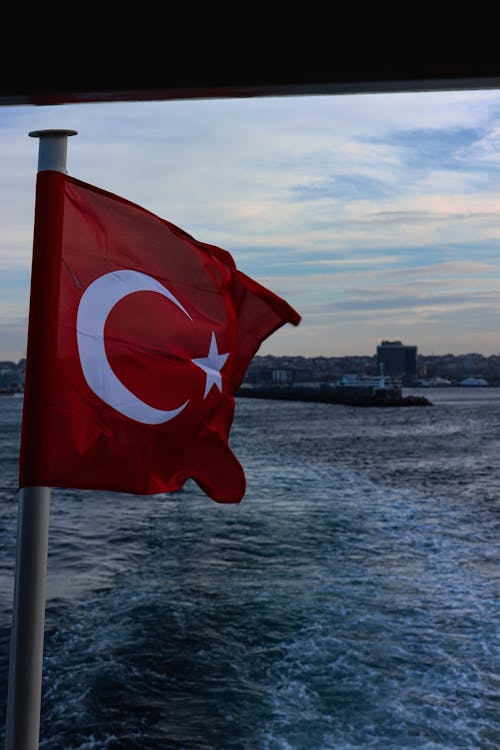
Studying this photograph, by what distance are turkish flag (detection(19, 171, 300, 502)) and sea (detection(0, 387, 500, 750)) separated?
22.9ft

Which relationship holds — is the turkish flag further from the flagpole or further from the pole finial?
the flagpole

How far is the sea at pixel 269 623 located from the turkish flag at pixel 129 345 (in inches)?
275

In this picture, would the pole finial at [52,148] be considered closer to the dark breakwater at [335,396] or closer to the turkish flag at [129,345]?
the turkish flag at [129,345]

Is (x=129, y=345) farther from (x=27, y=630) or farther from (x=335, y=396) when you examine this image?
(x=335, y=396)

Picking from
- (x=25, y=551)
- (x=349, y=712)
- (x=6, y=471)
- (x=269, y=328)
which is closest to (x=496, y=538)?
(x=349, y=712)

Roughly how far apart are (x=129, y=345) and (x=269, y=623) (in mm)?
12298

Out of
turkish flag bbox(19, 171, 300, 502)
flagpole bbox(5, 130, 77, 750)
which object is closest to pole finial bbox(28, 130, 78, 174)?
turkish flag bbox(19, 171, 300, 502)

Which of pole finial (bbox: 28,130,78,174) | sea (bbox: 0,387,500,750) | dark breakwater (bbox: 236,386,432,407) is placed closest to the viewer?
pole finial (bbox: 28,130,78,174)

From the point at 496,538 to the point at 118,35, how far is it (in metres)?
26.3

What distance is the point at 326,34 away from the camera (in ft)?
6.16

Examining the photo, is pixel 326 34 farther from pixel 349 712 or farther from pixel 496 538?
pixel 496 538

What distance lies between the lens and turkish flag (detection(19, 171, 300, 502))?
367 centimetres

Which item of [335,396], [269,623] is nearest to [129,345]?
[269,623]

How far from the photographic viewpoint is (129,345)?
166 inches
